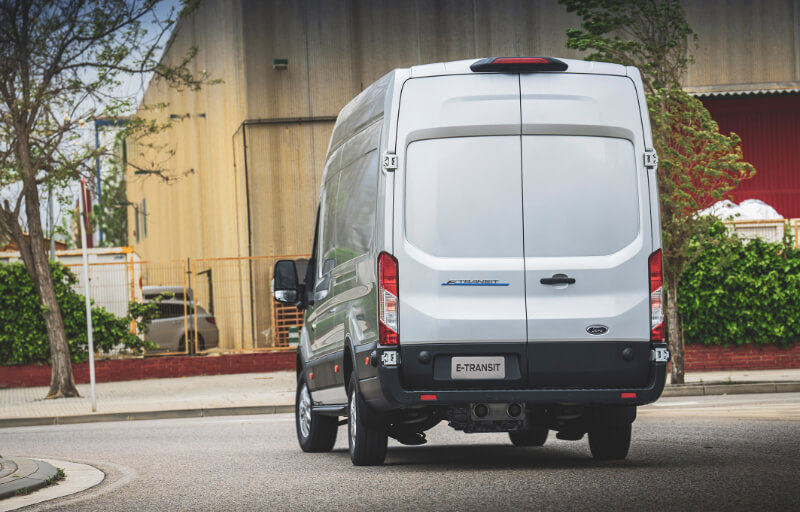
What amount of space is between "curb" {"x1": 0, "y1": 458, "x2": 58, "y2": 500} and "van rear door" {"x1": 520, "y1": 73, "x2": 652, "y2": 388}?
3921 mm

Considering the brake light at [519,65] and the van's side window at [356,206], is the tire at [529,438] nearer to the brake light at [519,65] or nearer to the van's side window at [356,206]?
the van's side window at [356,206]

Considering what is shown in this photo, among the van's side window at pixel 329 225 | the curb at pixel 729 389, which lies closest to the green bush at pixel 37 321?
the curb at pixel 729 389

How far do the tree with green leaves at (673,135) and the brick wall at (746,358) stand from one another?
3566mm

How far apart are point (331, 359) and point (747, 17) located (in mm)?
26763

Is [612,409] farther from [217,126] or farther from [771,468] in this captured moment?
[217,126]

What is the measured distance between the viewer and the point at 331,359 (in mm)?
10109

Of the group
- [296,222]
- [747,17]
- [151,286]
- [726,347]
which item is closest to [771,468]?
[726,347]

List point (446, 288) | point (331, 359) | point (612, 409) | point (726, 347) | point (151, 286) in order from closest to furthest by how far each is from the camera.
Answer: point (446, 288) → point (612, 409) → point (331, 359) → point (726, 347) → point (151, 286)

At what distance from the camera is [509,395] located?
8422mm

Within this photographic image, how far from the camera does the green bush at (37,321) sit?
25422mm

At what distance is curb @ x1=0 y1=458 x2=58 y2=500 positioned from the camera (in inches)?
355

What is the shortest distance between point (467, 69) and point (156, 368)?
18.9 meters

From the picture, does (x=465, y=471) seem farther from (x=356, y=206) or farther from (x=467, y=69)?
(x=467, y=69)

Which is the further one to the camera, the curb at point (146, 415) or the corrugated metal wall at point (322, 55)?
the corrugated metal wall at point (322, 55)
